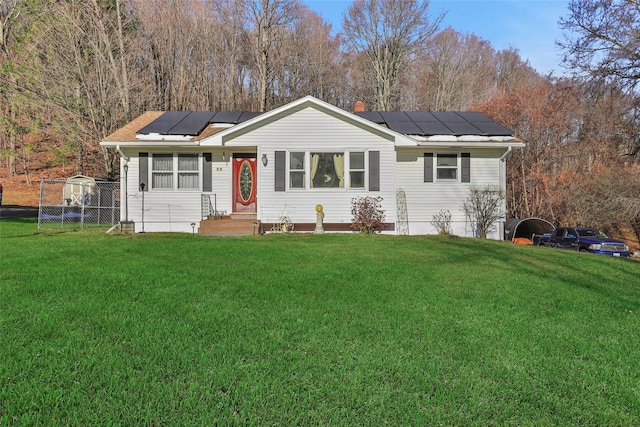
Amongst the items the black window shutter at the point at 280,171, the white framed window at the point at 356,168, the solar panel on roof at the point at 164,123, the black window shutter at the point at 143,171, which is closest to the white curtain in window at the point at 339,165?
the white framed window at the point at 356,168

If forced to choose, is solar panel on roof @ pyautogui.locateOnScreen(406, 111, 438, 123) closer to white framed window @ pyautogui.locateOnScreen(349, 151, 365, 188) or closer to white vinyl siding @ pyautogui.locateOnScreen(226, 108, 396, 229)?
white vinyl siding @ pyautogui.locateOnScreen(226, 108, 396, 229)

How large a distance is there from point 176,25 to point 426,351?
2788cm

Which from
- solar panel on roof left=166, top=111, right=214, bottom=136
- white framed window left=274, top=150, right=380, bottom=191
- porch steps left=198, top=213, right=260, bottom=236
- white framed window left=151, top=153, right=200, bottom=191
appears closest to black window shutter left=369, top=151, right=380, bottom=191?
white framed window left=274, top=150, right=380, bottom=191

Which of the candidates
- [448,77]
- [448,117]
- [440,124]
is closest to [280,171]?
[440,124]

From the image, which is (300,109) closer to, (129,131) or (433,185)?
(433,185)

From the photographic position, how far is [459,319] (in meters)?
4.13

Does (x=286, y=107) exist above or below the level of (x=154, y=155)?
above

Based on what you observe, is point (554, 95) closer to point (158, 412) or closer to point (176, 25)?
point (176, 25)

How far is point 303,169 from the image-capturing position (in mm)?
12523

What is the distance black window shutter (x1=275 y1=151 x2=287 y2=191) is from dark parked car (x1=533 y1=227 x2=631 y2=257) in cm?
979

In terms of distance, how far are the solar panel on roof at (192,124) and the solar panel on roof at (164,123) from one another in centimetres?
16

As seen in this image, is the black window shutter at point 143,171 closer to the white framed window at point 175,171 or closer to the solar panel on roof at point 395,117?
the white framed window at point 175,171

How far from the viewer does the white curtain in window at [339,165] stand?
41.2ft

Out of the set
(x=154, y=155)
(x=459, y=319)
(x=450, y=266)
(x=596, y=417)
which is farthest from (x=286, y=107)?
(x=596, y=417)
